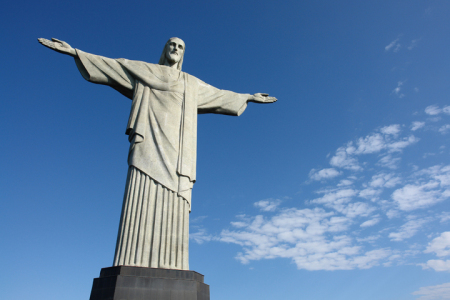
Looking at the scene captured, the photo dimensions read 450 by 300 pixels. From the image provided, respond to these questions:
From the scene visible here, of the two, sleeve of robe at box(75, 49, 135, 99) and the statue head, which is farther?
the statue head

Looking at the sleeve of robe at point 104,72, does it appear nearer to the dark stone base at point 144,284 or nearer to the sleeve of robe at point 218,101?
the sleeve of robe at point 218,101

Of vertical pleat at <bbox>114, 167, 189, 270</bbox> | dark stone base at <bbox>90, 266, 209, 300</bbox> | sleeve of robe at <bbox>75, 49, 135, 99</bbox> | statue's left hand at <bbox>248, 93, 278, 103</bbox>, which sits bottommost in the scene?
dark stone base at <bbox>90, 266, 209, 300</bbox>

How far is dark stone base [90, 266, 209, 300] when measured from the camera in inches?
280

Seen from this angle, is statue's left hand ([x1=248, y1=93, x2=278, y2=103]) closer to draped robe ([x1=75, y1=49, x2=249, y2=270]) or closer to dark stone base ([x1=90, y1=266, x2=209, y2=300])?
draped robe ([x1=75, y1=49, x2=249, y2=270])

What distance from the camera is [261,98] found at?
12.2 metres

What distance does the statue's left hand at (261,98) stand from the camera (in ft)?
39.8

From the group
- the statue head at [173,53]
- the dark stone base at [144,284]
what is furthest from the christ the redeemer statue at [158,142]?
the dark stone base at [144,284]

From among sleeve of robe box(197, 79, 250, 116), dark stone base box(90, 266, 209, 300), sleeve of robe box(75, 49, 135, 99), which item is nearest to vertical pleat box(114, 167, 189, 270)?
dark stone base box(90, 266, 209, 300)

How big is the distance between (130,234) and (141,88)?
14.8ft

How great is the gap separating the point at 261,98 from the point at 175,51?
3.51 meters

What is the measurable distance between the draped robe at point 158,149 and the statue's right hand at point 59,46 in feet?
0.75

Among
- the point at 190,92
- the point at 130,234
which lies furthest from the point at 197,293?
the point at 190,92

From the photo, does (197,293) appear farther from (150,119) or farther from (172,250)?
(150,119)

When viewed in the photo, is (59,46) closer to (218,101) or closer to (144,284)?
(218,101)
